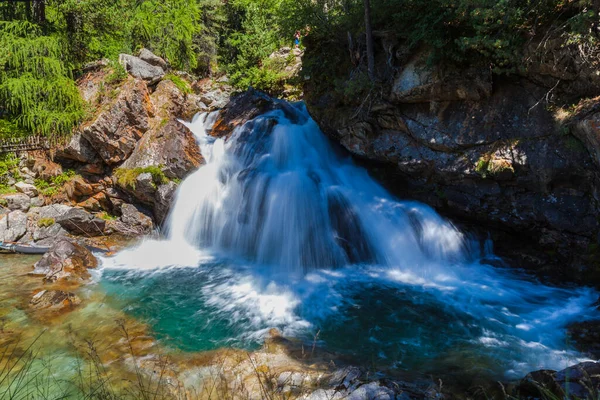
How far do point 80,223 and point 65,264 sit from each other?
9.40ft

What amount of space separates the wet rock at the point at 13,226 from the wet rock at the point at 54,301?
4.33m

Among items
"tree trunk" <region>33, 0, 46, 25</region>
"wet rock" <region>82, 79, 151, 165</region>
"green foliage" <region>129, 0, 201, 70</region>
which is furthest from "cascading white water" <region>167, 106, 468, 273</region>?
"green foliage" <region>129, 0, 201, 70</region>

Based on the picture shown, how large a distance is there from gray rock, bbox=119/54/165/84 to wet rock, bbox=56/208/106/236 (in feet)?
19.8

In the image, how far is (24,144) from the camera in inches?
456

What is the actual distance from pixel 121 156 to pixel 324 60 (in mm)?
7650

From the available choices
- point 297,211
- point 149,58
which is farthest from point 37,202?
point 297,211

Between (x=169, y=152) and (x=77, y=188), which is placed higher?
(x=169, y=152)

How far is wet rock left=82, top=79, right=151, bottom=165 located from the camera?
11539mm

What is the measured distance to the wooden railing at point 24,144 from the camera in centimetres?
1134

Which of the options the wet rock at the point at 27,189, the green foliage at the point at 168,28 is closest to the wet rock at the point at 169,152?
the wet rock at the point at 27,189

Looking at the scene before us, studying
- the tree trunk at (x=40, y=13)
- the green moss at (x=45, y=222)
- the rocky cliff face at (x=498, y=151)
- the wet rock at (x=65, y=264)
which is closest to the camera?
the rocky cliff face at (x=498, y=151)

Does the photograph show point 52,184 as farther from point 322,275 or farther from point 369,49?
point 369,49

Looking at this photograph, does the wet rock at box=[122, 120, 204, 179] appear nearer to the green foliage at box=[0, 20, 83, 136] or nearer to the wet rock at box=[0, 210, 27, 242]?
the green foliage at box=[0, 20, 83, 136]

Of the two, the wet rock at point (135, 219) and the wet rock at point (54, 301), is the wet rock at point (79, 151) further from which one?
the wet rock at point (54, 301)
